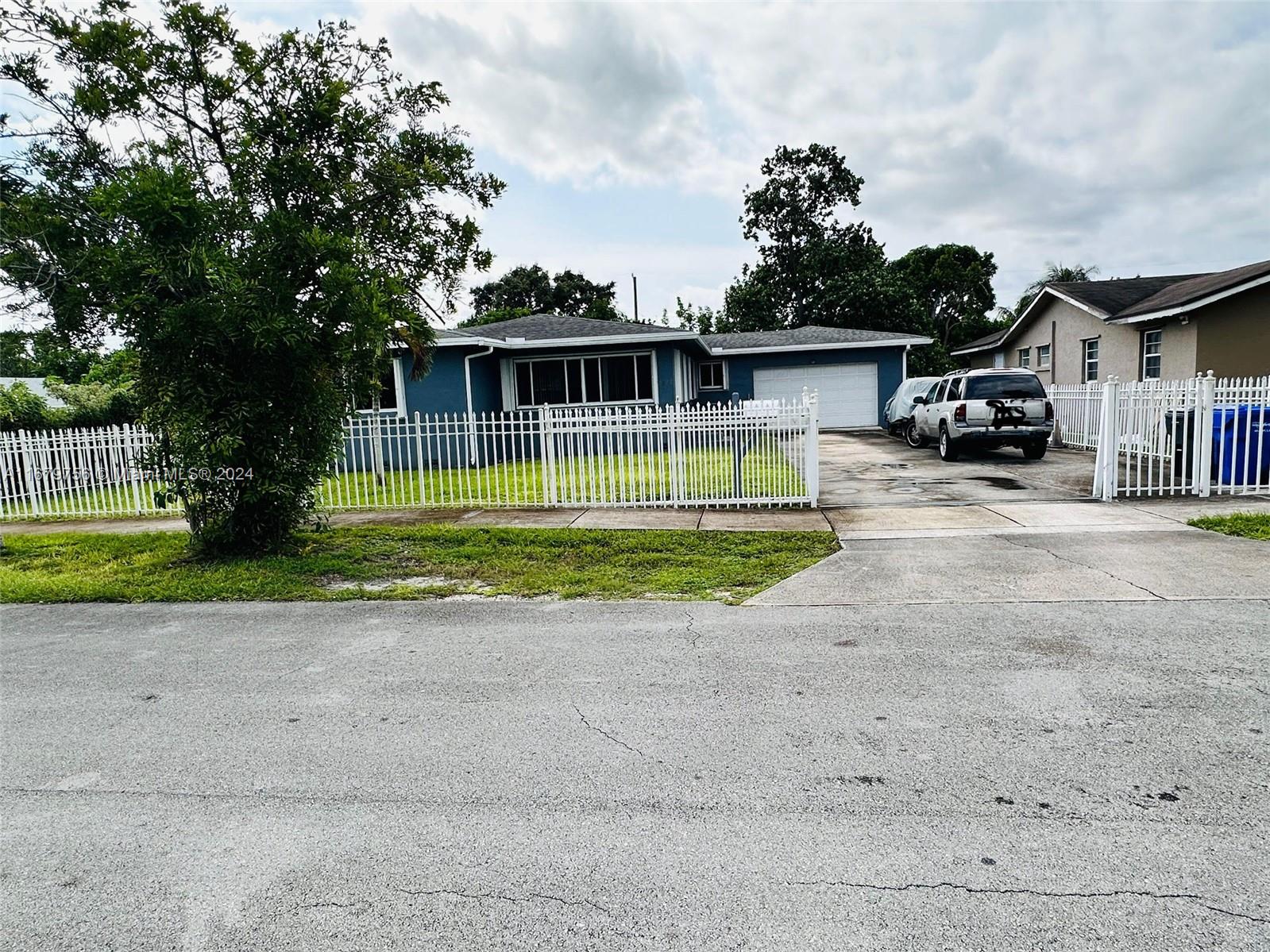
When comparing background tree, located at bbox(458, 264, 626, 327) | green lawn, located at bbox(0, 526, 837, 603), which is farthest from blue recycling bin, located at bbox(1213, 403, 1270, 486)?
background tree, located at bbox(458, 264, 626, 327)

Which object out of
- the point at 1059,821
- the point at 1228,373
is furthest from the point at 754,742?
the point at 1228,373

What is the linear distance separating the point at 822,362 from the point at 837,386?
39.8 inches

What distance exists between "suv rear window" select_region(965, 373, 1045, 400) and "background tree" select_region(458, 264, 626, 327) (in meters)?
37.8

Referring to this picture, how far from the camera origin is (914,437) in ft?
67.2

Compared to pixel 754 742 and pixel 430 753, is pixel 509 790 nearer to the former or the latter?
pixel 430 753

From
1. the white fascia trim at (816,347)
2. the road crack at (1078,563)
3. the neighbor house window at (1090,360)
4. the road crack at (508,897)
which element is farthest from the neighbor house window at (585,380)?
the road crack at (508,897)

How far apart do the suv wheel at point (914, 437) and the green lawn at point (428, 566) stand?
12.1m

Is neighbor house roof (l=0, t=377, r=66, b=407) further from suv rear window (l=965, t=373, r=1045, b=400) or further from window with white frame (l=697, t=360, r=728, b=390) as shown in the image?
suv rear window (l=965, t=373, r=1045, b=400)

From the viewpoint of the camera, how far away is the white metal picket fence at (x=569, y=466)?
11031 millimetres

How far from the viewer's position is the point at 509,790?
3.54 meters

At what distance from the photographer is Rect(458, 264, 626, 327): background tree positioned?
53.2 m

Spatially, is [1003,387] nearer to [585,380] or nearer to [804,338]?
[585,380]

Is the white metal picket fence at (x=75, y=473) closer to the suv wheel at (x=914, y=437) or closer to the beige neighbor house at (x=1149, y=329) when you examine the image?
the suv wheel at (x=914, y=437)

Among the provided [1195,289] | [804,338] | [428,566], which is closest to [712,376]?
[804,338]
